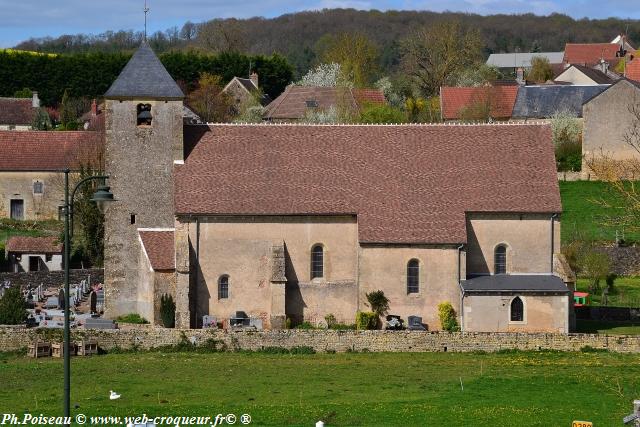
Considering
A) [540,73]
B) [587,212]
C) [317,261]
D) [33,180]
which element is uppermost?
[540,73]

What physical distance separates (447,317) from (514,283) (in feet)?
9.63

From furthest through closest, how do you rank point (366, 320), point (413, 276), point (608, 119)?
point (608, 119) → point (413, 276) → point (366, 320)

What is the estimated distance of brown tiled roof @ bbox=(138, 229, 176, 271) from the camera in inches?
2164

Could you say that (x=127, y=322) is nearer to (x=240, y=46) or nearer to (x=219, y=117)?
(x=219, y=117)

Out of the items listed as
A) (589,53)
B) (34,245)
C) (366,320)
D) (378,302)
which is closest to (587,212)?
(378,302)

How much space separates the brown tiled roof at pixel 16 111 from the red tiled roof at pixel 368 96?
2569 cm

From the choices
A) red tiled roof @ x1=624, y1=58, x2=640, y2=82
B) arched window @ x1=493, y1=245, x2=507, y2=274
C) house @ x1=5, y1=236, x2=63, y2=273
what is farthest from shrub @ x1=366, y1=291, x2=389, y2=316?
red tiled roof @ x1=624, y1=58, x2=640, y2=82

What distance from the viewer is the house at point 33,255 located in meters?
68.9

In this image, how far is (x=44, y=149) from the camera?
267 ft

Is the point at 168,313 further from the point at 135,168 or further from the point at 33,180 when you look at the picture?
the point at 33,180

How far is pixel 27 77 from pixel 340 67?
28.1 meters

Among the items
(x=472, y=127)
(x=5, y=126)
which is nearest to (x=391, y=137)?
(x=472, y=127)

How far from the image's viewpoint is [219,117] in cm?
9712

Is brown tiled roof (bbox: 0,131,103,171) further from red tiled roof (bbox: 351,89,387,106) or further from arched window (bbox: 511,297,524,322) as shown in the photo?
arched window (bbox: 511,297,524,322)
